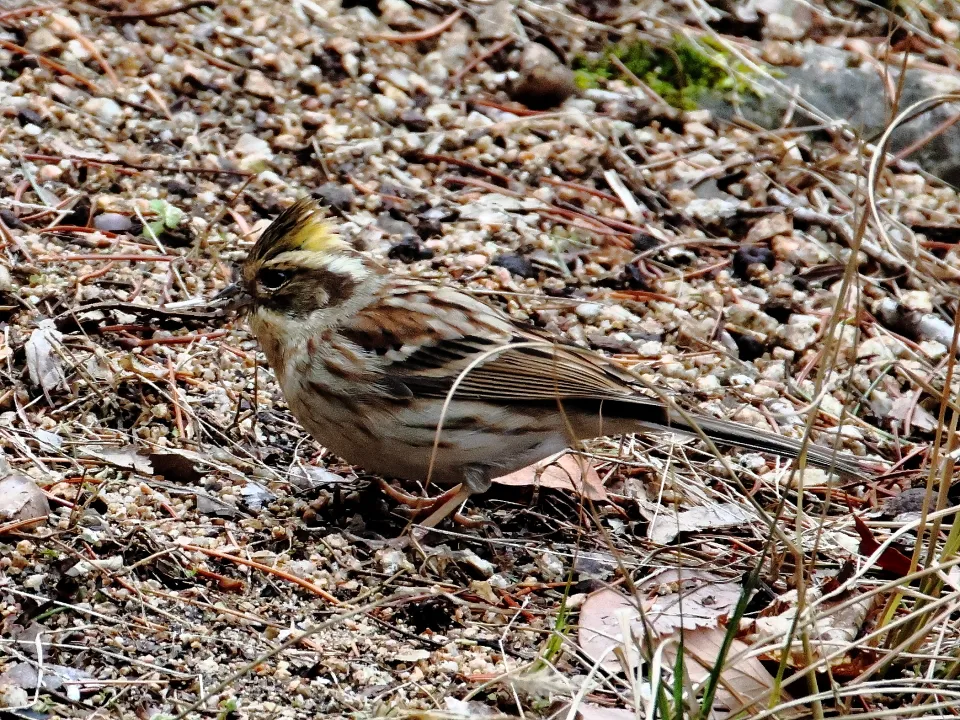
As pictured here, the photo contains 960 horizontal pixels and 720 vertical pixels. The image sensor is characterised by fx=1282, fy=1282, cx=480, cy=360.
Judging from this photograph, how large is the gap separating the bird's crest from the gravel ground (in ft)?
2.11

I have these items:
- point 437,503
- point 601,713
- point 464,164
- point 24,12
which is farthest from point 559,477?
point 24,12

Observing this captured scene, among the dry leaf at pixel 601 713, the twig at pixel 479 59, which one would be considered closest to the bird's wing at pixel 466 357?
the dry leaf at pixel 601 713

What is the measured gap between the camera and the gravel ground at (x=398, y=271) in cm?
359

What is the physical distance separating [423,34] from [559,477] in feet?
11.2

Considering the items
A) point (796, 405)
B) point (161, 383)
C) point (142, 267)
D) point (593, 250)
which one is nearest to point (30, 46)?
point (142, 267)

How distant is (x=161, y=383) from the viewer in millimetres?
4738

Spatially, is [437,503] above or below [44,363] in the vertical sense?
below

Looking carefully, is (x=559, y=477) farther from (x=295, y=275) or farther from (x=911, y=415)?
(x=911, y=415)

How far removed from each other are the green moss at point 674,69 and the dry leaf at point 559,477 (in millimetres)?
3037

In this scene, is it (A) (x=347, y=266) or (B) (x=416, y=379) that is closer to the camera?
(B) (x=416, y=379)

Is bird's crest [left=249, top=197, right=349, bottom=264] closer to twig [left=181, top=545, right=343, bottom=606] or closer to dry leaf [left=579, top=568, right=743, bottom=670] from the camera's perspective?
twig [left=181, top=545, right=343, bottom=606]

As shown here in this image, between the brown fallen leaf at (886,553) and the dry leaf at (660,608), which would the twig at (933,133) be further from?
the dry leaf at (660,608)

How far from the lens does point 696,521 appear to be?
457 cm

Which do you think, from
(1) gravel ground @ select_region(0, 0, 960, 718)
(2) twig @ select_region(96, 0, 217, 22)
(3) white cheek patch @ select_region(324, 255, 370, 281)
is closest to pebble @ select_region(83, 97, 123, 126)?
(1) gravel ground @ select_region(0, 0, 960, 718)
